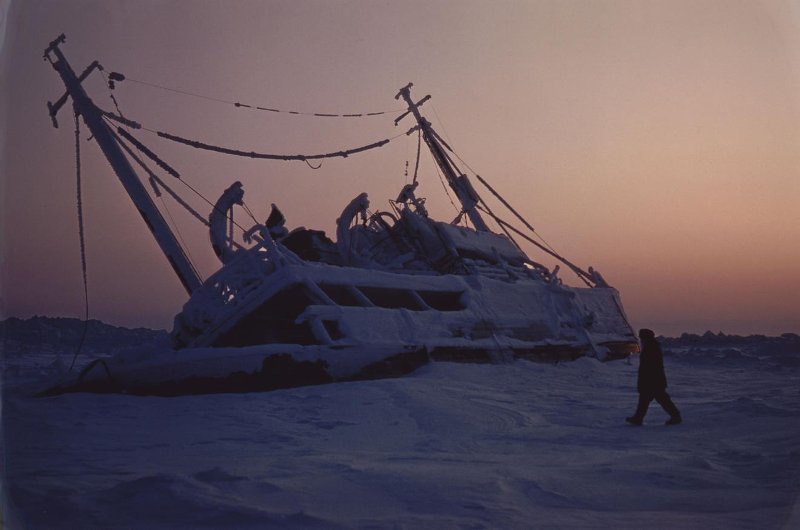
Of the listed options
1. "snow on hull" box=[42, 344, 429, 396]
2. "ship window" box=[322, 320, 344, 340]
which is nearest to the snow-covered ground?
"snow on hull" box=[42, 344, 429, 396]

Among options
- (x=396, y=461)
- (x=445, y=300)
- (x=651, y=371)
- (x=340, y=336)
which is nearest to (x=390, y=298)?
(x=445, y=300)

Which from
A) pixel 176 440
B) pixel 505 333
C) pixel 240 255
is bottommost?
pixel 176 440

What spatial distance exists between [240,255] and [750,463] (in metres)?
8.84

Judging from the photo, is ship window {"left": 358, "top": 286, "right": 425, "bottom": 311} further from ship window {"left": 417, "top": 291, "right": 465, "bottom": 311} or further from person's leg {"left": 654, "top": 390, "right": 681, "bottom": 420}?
person's leg {"left": 654, "top": 390, "right": 681, "bottom": 420}

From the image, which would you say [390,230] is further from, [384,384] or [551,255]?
[384,384]

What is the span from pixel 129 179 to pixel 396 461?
10.3m

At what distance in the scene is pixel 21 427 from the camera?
17.9 ft

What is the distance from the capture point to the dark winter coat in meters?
6.79

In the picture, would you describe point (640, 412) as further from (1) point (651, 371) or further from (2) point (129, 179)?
(2) point (129, 179)

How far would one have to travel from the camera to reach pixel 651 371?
6910 millimetres

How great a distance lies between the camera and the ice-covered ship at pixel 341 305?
9.81 meters

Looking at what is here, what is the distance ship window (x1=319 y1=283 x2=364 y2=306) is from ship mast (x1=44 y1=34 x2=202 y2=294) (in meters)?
2.49

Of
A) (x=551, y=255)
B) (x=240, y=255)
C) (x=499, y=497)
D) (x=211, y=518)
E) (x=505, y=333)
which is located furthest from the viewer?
(x=551, y=255)

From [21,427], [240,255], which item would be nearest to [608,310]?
[240,255]
